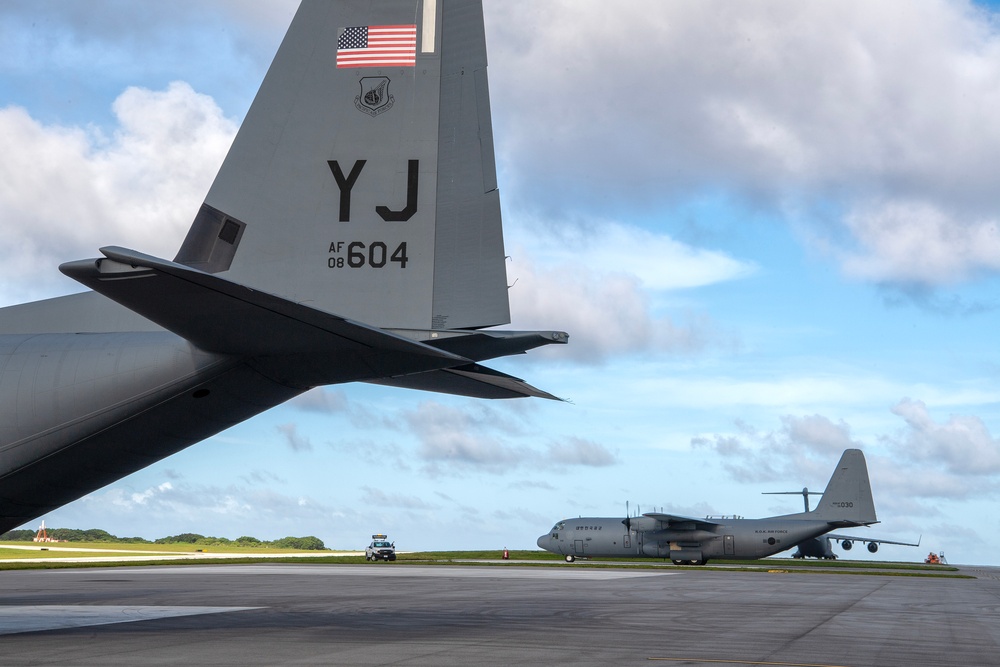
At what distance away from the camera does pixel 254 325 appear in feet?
25.8

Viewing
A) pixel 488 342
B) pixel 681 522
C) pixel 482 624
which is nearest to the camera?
pixel 488 342

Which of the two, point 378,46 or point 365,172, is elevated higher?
point 378,46

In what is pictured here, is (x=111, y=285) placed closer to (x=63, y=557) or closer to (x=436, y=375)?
(x=436, y=375)

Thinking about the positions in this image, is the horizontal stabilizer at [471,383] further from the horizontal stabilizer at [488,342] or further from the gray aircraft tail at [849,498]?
the gray aircraft tail at [849,498]

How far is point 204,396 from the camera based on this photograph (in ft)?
30.4

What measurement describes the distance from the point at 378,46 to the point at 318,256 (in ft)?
7.90

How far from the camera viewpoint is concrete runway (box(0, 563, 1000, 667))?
10180mm

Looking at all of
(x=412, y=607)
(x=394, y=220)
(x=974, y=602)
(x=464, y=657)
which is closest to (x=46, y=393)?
(x=394, y=220)

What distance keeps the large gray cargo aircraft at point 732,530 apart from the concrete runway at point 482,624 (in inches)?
690

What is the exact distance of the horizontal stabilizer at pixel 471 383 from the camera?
31.3 ft

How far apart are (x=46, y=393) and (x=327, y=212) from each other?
3528 mm

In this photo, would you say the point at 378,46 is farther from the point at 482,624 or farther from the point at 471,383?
the point at 482,624

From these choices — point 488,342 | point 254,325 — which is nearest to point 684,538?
point 488,342

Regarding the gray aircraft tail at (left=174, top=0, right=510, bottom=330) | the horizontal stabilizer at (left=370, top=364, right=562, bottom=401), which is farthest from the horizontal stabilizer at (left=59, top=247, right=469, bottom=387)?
the horizontal stabilizer at (left=370, top=364, right=562, bottom=401)
